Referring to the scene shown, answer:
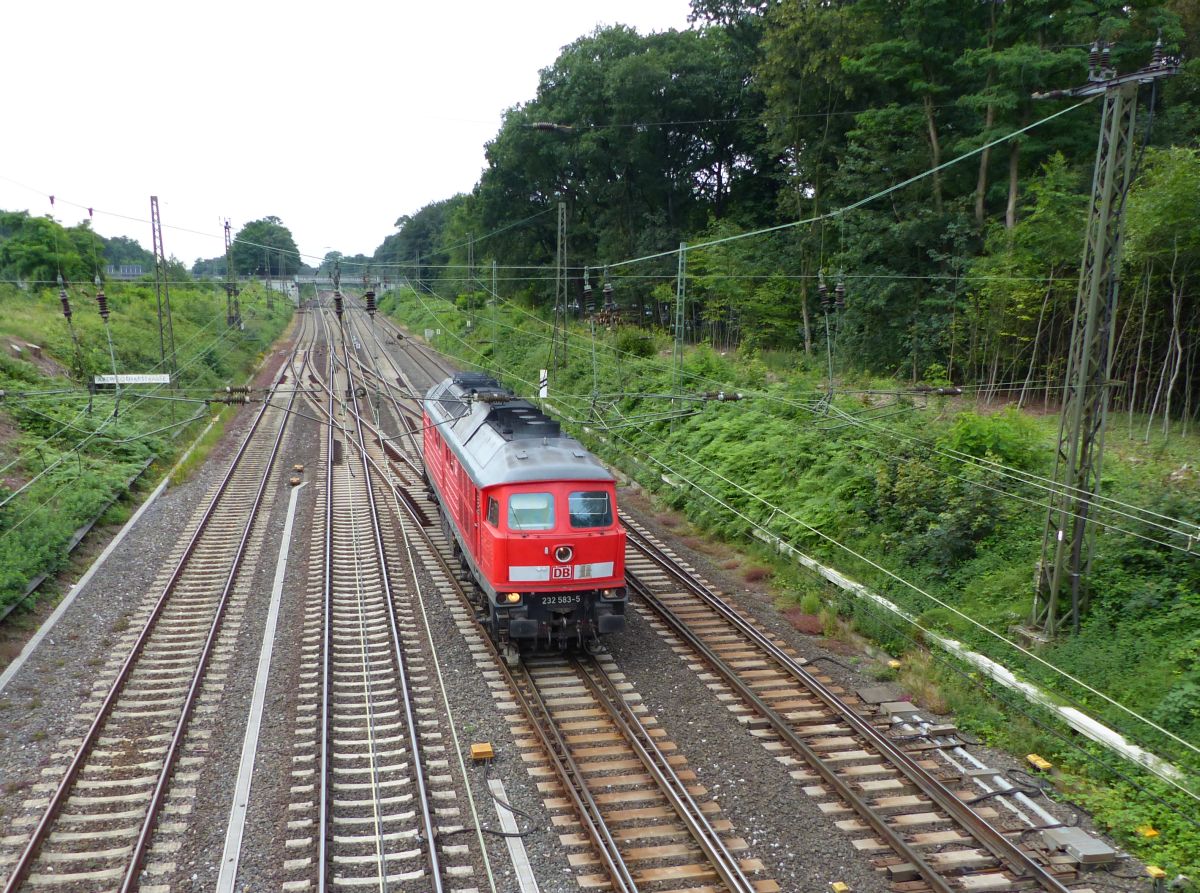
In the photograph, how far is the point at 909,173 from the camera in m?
29.0

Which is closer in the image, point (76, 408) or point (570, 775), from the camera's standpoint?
point (570, 775)

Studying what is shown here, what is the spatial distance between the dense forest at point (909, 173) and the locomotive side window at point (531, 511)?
32.8 feet

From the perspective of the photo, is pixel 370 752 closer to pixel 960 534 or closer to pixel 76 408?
pixel 960 534

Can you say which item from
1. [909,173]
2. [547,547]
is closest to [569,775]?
[547,547]

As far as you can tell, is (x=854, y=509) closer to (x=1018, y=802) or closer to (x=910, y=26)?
(x=1018, y=802)

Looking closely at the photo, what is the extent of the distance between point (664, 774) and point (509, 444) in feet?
19.5

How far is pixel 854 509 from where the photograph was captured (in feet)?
57.3

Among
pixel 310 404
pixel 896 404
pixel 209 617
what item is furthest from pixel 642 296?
pixel 209 617

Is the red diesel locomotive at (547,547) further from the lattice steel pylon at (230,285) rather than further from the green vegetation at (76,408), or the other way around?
the lattice steel pylon at (230,285)

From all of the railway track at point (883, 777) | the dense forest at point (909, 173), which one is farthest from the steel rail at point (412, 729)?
the dense forest at point (909, 173)

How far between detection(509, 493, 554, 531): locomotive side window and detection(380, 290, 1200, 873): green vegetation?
4092 mm

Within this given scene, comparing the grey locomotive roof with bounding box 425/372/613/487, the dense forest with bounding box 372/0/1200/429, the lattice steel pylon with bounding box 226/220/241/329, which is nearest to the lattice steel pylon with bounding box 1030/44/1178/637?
the dense forest with bounding box 372/0/1200/429

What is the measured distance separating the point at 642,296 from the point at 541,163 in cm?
1086

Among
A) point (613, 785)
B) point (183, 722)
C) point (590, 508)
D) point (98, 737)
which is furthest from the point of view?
point (590, 508)
